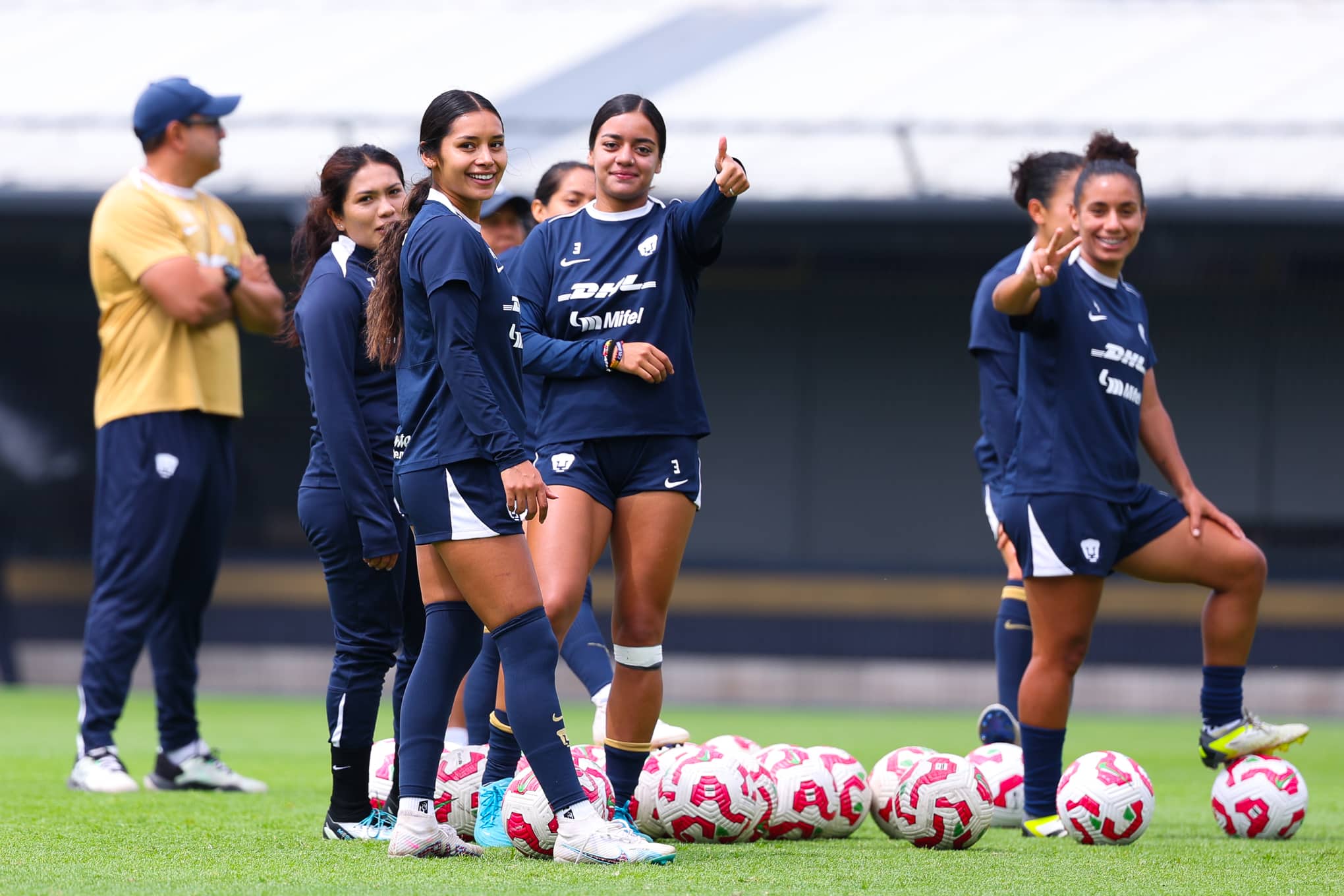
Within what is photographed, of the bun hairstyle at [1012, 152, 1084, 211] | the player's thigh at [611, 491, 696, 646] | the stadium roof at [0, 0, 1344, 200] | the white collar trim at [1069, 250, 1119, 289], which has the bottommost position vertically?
the player's thigh at [611, 491, 696, 646]

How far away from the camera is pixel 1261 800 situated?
5.60 meters

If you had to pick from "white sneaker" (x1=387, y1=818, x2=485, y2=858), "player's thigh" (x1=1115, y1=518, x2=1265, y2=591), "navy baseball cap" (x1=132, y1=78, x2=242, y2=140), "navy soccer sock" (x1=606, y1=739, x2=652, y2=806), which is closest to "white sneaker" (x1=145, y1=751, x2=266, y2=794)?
"navy soccer sock" (x1=606, y1=739, x2=652, y2=806)

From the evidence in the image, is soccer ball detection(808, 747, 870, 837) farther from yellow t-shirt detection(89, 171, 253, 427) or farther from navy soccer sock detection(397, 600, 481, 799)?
yellow t-shirt detection(89, 171, 253, 427)

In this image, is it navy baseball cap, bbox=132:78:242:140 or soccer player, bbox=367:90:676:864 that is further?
navy baseball cap, bbox=132:78:242:140

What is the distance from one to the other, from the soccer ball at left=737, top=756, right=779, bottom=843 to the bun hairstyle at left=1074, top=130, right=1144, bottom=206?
2.23 meters

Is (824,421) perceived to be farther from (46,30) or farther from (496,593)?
(496,593)

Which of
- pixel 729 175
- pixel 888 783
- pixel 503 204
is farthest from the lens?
pixel 503 204

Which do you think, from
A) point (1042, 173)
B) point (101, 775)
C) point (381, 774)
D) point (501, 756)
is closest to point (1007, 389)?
point (1042, 173)

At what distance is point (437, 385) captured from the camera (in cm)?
462

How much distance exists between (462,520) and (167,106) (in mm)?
3422

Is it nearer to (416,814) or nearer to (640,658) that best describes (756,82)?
(640,658)

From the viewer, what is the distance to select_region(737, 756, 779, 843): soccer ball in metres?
5.36

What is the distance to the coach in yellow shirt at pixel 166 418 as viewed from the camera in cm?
692

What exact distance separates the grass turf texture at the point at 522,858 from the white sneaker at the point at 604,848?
0.25ft
